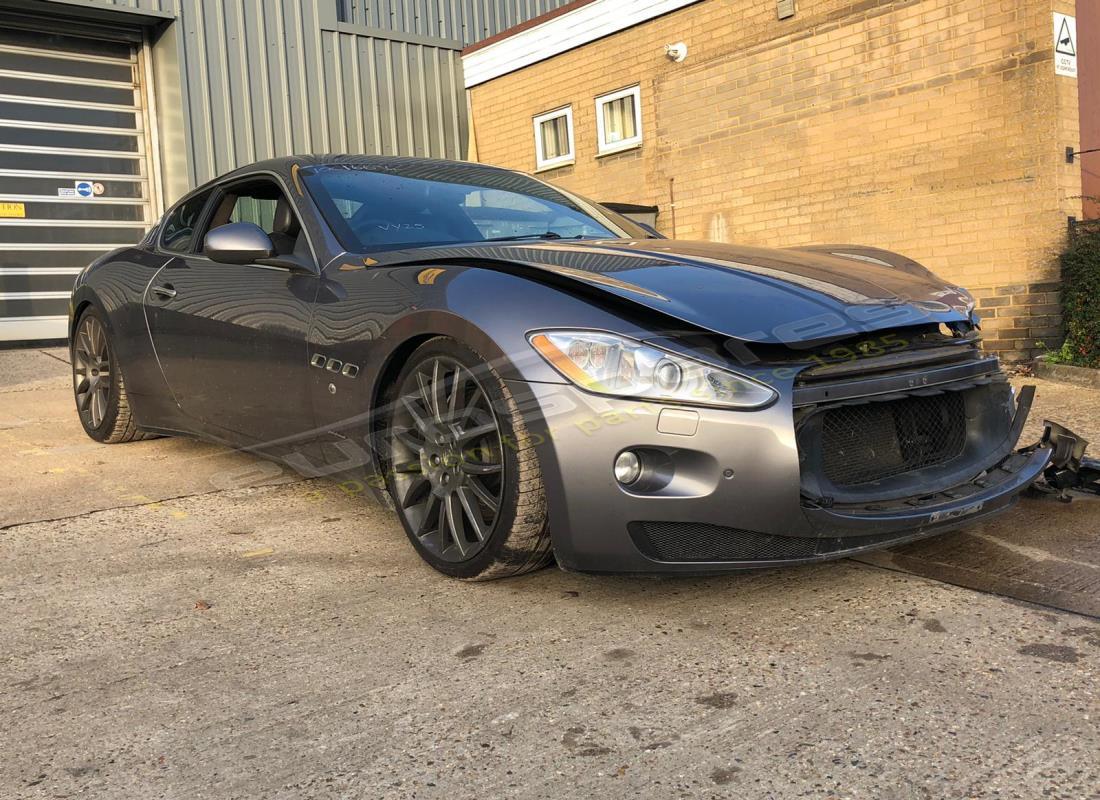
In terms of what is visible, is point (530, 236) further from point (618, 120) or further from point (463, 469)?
point (618, 120)

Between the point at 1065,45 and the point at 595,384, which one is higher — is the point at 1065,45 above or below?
above

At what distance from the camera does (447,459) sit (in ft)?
10.1

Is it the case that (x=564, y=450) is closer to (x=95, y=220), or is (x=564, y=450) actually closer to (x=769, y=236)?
(x=769, y=236)

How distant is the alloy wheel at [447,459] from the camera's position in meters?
2.94

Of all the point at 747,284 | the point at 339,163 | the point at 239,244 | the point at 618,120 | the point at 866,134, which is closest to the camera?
the point at 747,284

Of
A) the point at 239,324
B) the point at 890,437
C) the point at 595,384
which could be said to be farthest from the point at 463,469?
the point at 239,324

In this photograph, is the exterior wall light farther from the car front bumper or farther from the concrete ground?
the car front bumper

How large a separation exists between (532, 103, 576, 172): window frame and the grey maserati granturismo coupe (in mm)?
8462

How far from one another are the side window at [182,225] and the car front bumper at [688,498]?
107 inches

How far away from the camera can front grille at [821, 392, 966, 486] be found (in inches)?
108

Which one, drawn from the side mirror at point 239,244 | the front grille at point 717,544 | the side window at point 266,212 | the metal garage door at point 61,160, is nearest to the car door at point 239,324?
the side window at point 266,212

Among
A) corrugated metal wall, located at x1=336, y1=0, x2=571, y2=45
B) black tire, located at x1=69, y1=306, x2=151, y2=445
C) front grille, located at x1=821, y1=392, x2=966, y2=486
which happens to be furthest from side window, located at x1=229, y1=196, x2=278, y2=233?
corrugated metal wall, located at x1=336, y1=0, x2=571, y2=45

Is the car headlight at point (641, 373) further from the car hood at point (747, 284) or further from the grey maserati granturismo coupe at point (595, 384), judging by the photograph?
the car hood at point (747, 284)

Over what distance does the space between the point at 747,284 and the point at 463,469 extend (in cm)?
99
